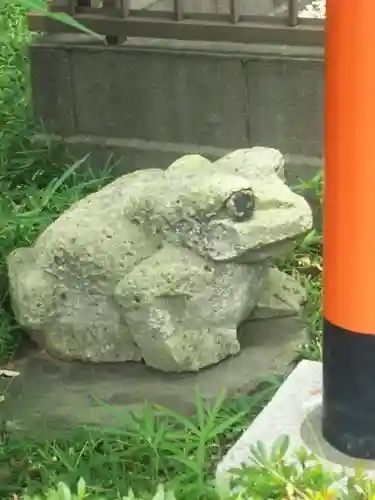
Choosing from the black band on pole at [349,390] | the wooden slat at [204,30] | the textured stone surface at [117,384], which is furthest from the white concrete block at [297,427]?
the wooden slat at [204,30]

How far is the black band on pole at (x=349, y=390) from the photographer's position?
2.30 metres

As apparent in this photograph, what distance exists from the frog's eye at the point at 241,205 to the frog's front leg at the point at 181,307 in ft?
0.65

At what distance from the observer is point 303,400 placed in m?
2.69

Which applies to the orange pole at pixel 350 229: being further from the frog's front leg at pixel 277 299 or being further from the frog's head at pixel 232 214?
the frog's front leg at pixel 277 299

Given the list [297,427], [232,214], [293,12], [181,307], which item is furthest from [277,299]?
[293,12]

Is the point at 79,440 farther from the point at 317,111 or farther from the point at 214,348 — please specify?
the point at 317,111

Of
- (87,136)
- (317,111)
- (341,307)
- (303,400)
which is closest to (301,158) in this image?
(317,111)

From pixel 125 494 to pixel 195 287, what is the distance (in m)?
0.81

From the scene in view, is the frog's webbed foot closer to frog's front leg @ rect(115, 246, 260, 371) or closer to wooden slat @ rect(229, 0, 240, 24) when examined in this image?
frog's front leg @ rect(115, 246, 260, 371)

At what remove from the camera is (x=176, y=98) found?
14.5 ft

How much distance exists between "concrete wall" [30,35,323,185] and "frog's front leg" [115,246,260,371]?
1124 millimetres

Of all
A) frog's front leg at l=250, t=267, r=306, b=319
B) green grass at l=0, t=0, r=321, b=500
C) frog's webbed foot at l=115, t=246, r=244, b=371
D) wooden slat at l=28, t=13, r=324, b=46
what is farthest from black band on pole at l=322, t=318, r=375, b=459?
wooden slat at l=28, t=13, r=324, b=46

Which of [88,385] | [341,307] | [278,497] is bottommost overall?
[88,385]

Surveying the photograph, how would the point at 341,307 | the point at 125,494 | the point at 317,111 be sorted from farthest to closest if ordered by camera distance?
the point at 317,111, the point at 125,494, the point at 341,307
